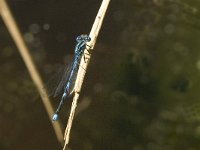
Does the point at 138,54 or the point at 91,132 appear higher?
the point at 138,54

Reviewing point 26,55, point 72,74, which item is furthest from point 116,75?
point 26,55

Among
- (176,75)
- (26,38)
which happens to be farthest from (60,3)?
(176,75)

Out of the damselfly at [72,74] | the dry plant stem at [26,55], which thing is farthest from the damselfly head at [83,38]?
the dry plant stem at [26,55]

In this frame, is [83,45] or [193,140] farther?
[193,140]

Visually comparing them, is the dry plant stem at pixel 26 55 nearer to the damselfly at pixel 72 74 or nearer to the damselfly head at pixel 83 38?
the damselfly at pixel 72 74

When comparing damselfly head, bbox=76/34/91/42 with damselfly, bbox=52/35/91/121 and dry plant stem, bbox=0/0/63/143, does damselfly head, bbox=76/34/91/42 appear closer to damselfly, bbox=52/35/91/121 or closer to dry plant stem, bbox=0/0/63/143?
damselfly, bbox=52/35/91/121

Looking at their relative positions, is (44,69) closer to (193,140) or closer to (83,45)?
(83,45)
